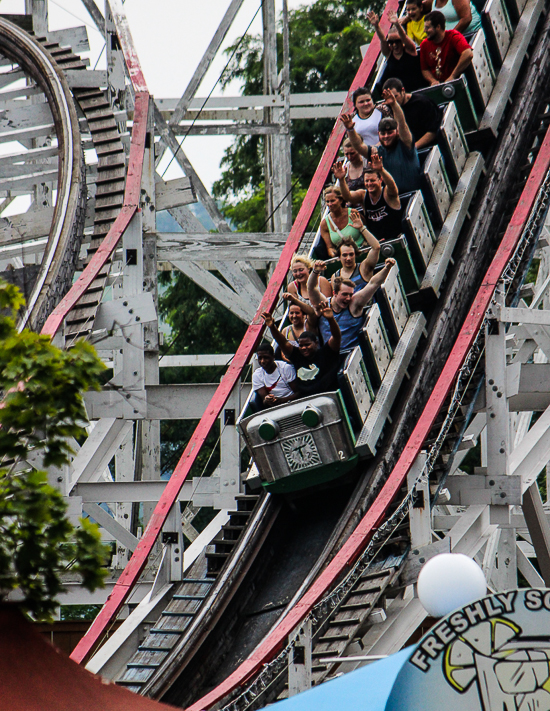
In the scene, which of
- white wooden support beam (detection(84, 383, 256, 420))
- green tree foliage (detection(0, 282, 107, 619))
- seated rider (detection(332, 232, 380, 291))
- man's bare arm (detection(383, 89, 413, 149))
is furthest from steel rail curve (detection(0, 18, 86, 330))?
green tree foliage (detection(0, 282, 107, 619))

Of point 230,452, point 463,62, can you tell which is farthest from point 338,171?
point 230,452

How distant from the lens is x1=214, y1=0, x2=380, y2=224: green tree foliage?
18859 mm

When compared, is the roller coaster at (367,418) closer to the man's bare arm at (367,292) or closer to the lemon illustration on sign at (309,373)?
the man's bare arm at (367,292)

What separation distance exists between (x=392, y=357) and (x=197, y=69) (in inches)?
170

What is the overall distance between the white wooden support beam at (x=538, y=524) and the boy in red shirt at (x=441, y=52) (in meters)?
3.56

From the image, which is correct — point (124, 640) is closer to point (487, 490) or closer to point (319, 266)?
point (487, 490)

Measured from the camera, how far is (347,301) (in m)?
7.03

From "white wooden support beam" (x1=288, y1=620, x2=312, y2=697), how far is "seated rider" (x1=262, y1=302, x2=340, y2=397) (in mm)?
1996

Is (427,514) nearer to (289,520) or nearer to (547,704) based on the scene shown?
(289,520)

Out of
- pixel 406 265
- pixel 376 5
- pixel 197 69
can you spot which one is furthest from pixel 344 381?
pixel 376 5

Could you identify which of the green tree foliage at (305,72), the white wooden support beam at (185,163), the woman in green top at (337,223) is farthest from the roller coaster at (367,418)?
the green tree foliage at (305,72)

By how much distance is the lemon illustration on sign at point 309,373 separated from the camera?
6738 millimetres

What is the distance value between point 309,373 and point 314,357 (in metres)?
0.11

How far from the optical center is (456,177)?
8.04m
